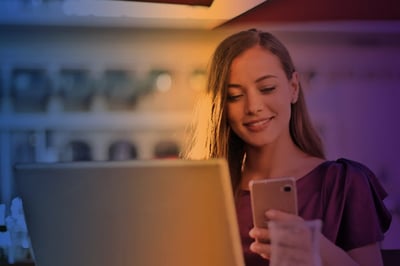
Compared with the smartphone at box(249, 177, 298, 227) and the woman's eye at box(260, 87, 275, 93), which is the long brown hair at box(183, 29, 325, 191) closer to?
the woman's eye at box(260, 87, 275, 93)

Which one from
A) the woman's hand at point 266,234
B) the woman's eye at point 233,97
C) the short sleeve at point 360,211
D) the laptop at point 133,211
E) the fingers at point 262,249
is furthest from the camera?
the woman's eye at point 233,97

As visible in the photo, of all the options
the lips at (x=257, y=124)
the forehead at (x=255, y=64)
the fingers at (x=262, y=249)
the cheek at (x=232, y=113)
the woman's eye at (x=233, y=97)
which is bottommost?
the fingers at (x=262, y=249)

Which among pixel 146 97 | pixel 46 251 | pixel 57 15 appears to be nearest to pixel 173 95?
pixel 146 97

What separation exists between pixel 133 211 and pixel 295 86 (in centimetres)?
120

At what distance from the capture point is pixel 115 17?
7.27 feet

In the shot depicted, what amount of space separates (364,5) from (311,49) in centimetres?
29

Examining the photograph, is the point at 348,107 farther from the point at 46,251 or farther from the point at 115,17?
the point at 46,251

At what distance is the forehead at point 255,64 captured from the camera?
85.4 inches

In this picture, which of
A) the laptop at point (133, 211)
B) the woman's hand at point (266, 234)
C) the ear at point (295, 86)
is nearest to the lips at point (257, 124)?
the ear at point (295, 86)

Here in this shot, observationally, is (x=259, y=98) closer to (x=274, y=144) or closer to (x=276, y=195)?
(x=274, y=144)

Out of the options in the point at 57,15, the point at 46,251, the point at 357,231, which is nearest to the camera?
the point at 46,251

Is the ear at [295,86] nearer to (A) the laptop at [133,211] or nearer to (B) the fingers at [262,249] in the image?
(B) the fingers at [262,249]

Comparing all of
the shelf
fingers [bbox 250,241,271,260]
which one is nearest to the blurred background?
the shelf

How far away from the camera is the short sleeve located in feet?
6.75
